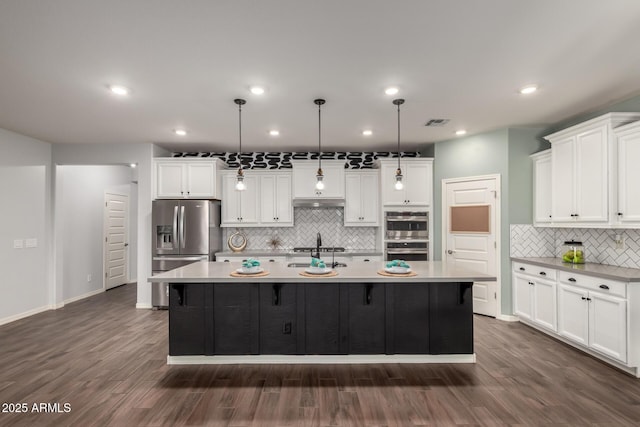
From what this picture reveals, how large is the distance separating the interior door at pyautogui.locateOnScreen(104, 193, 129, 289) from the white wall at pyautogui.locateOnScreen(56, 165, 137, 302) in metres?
0.17

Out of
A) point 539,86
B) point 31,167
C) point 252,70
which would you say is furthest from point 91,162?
point 539,86

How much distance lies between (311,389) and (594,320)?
116 inches

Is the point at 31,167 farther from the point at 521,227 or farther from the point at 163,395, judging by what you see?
the point at 521,227

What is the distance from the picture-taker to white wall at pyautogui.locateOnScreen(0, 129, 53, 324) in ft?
15.4

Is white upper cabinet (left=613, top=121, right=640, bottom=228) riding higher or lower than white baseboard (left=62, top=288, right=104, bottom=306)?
higher

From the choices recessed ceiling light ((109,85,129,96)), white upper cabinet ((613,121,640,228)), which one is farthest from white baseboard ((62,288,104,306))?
white upper cabinet ((613,121,640,228))

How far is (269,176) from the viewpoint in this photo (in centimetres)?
584

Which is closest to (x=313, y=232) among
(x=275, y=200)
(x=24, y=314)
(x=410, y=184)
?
(x=275, y=200)

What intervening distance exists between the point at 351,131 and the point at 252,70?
222 cm

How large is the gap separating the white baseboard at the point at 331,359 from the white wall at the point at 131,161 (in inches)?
103

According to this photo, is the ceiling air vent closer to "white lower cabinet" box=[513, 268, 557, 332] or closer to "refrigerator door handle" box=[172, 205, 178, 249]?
"white lower cabinet" box=[513, 268, 557, 332]

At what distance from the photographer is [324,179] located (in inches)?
224

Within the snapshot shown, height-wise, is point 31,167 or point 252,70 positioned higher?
point 252,70

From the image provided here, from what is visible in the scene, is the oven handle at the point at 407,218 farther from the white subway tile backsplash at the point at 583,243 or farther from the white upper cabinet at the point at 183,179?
the white upper cabinet at the point at 183,179
